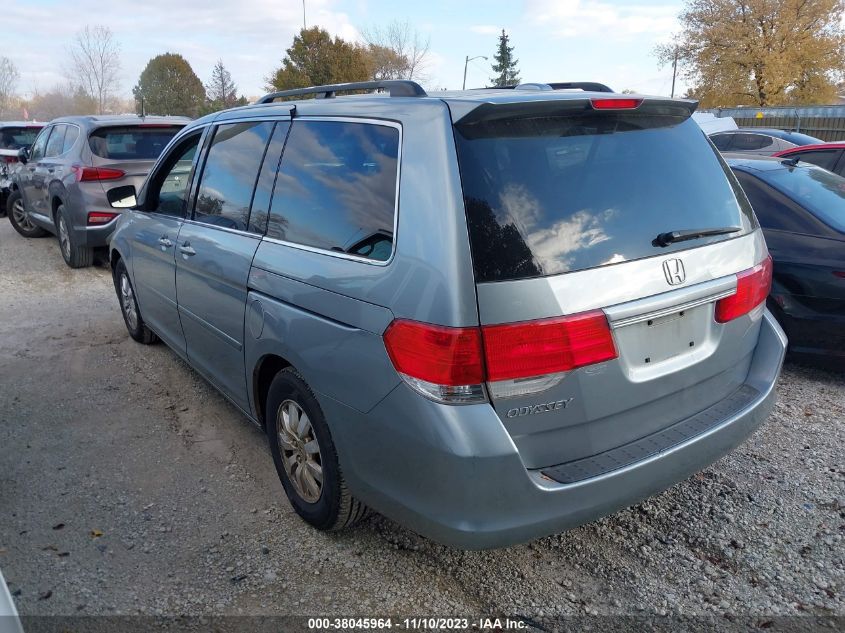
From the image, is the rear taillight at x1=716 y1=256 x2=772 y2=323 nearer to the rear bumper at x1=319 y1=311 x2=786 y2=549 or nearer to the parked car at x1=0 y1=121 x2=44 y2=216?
the rear bumper at x1=319 y1=311 x2=786 y2=549

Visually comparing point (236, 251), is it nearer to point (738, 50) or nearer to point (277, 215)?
point (277, 215)

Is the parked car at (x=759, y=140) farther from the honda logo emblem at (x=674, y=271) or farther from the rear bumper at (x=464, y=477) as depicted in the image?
the rear bumper at (x=464, y=477)

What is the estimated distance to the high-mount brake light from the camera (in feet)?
8.08

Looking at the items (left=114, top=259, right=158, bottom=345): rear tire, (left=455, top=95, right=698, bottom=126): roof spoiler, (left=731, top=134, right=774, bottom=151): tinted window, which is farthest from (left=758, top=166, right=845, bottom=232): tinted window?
(left=731, top=134, right=774, bottom=151): tinted window

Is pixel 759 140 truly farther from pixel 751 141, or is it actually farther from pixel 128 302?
pixel 128 302

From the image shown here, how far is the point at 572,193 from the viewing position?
2.38m

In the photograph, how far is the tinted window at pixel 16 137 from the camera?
44.5ft

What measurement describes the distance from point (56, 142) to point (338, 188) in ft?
25.5

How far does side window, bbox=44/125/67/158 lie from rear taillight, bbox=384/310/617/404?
26.7ft

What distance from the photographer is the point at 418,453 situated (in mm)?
2260

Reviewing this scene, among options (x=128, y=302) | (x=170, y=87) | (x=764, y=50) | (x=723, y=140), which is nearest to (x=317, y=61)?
(x=170, y=87)

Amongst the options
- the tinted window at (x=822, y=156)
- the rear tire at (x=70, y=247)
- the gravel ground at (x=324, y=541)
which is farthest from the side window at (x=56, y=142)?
the tinted window at (x=822, y=156)

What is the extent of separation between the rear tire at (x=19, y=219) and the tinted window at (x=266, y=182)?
29.1ft

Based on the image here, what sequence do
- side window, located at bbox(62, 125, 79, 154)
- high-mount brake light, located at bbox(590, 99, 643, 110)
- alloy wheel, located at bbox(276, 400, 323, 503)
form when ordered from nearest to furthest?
high-mount brake light, located at bbox(590, 99, 643, 110) → alloy wheel, located at bbox(276, 400, 323, 503) → side window, located at bbox(62, 125, 79, 154)
